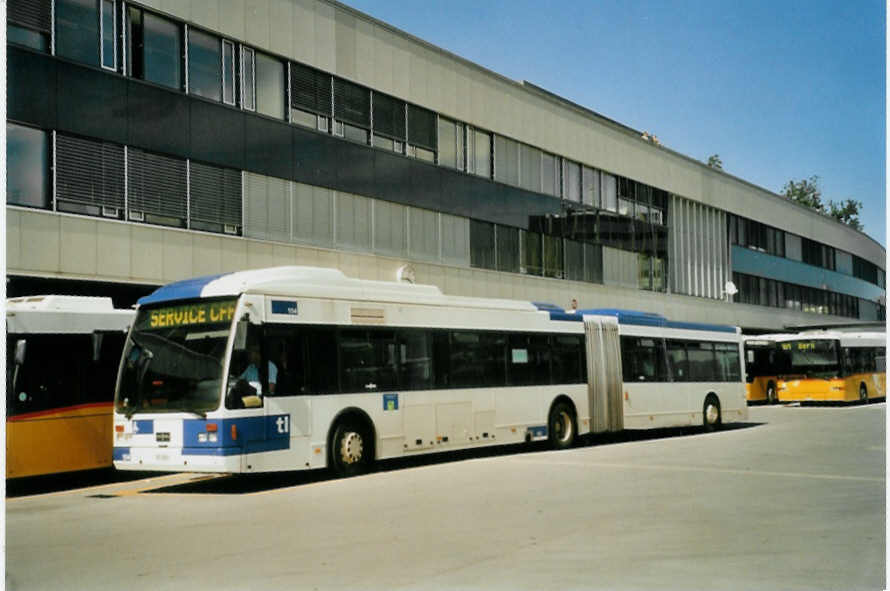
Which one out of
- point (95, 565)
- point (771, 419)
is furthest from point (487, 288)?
point (95, 565)

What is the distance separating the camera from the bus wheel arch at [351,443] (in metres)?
16.1

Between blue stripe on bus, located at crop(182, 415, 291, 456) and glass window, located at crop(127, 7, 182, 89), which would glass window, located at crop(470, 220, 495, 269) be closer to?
glass window, located at crop(127, 7, 182, 89)

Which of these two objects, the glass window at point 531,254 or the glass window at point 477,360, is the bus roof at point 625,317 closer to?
the glass window at point 477,360

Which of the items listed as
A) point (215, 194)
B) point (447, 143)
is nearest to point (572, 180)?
point (447, 143)

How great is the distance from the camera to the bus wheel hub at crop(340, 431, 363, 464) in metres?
16.3

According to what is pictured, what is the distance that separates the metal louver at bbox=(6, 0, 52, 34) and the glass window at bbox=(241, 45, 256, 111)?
215 inches

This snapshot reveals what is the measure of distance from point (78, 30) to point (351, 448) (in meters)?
10.8

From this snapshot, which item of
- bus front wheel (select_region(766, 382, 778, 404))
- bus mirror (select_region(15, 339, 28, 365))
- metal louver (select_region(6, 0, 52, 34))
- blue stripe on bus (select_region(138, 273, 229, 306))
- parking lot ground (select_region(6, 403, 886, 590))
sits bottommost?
bus front wheel (select_region(766, 382, 778, 404))

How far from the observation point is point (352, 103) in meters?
29.1

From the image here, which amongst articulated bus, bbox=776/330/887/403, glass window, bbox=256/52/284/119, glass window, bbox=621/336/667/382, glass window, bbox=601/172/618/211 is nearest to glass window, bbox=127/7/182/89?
glass window, bbox=256/52/284/119

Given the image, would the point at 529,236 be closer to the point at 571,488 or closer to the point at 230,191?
the point at 230,191

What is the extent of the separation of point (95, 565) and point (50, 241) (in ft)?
42.0

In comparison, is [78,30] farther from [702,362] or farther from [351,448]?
[702,362]

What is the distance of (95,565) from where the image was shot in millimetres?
8961
